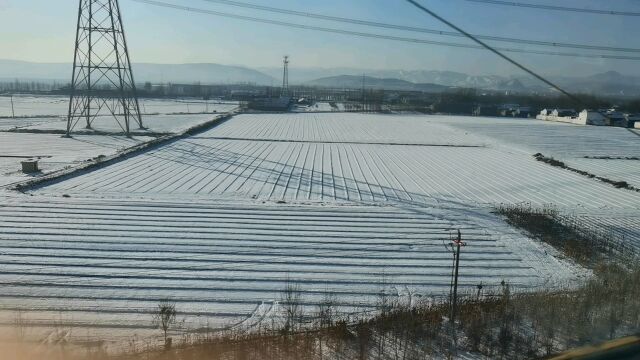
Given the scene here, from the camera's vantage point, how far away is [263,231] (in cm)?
680

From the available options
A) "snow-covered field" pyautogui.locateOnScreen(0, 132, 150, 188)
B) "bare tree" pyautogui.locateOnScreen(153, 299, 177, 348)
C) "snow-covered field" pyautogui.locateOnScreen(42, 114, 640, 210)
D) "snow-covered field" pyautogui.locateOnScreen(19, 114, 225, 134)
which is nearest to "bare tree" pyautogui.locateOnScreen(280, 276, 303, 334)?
A: "bare tree" pyautogui.locateOnScreen(153, 299, 177, 348)

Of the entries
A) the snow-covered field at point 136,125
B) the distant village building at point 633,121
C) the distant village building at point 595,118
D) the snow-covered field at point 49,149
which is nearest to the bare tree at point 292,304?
the snow-covered field at point 49,149

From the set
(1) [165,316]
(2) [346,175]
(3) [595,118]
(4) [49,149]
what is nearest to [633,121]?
(3) [595,118]

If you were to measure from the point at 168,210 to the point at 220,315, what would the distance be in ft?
12.6

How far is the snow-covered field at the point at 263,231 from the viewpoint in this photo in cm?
465

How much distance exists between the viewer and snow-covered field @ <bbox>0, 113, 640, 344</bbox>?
15.3ft

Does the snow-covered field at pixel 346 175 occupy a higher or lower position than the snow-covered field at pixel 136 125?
lower

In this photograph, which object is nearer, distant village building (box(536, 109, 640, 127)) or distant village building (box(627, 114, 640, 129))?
distant village building (box(627, 114, 640, 129))

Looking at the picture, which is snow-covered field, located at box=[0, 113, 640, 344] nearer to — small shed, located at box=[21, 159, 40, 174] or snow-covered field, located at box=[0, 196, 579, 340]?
snow-covered field, located at box=[0, 196, 579, 340]

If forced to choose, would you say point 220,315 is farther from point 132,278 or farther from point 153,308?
point 132,278

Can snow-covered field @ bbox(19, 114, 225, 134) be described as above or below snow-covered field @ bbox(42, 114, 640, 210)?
above

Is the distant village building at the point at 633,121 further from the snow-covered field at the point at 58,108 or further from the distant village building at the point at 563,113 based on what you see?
the snow-covered field at the point at 58,108

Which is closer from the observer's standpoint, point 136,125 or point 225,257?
point 225,257

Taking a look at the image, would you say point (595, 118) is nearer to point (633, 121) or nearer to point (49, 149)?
point (633, 121)
